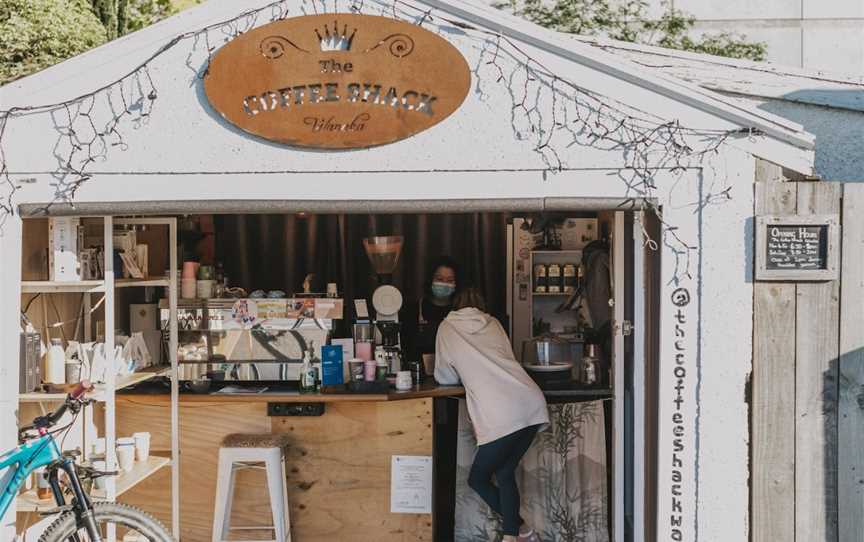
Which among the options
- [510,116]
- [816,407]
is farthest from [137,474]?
[816,407]

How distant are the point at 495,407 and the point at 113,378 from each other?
2405 millimetres

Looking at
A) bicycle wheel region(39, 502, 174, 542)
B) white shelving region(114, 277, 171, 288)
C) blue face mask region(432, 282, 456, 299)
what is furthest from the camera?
blue face mask region(432, 282, 456, 299)

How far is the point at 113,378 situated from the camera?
548 centimetres

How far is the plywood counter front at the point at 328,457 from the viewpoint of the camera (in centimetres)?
631

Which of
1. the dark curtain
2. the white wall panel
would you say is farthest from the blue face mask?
the white wall panel

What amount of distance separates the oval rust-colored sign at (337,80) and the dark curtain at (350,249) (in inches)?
158

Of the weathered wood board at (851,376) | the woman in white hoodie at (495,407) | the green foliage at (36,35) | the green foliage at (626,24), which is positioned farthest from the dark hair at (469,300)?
the green foliage at (626,24)

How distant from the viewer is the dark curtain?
8.98 m

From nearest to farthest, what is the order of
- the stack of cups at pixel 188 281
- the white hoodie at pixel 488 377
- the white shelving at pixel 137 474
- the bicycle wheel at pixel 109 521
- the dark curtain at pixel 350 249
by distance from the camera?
the bicycle wheel at pixel 109 521, the white shelving at pixel 137 474, the white hoodie at pixel 488 377, the stack of cups at pixel 188 281, the dark curtain at pixel 350 249

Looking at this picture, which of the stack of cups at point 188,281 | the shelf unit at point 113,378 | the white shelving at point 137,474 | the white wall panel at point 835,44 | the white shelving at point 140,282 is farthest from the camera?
the white wall panel at point 835,44

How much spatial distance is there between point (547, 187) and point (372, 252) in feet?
11.0

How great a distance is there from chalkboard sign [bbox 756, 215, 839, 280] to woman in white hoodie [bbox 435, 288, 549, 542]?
1.97 m

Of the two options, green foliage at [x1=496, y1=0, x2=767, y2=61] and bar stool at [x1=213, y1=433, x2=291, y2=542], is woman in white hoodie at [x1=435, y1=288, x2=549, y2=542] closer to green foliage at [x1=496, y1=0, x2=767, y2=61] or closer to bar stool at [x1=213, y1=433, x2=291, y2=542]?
bar stool at [x1=213, y1=433, x2=291, y2=542]

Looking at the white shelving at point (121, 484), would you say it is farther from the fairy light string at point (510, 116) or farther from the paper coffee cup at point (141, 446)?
the fairy light string at point (510, 116)
